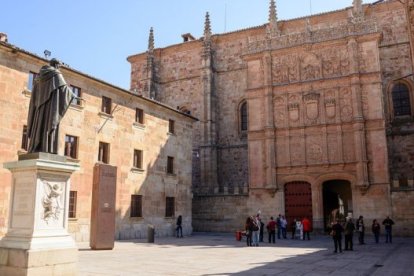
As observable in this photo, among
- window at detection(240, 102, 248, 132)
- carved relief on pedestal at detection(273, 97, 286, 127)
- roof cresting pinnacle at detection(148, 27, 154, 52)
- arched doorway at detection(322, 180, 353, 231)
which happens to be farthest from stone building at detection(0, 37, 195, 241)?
roof cresting pinnacle at detection(148, 27, 154, 52)

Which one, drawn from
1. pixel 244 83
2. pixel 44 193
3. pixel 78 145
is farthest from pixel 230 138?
pixel 44 193

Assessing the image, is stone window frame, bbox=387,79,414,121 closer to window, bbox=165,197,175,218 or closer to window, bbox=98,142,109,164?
window, bbox=165,197,175,218

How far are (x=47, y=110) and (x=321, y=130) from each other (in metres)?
22.7

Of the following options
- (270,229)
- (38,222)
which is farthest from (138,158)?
(38,222)

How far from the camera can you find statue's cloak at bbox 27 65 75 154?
8.56 meters

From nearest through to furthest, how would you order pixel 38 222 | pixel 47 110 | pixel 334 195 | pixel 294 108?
pixel 38 222 → pixel 47 110 → pixel 294 108 → pixel 334 195

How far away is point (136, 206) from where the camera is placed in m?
24.9

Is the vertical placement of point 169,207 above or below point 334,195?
below

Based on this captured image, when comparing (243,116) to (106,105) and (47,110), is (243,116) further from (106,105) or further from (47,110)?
(47,110)

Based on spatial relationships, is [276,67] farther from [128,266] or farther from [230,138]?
[128,266]

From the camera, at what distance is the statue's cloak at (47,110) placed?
8.56 metres

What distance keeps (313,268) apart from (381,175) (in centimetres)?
1656

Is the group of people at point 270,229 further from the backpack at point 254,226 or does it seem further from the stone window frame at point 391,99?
the stone window frame at point 391,99

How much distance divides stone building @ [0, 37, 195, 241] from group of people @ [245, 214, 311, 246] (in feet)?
21.6
